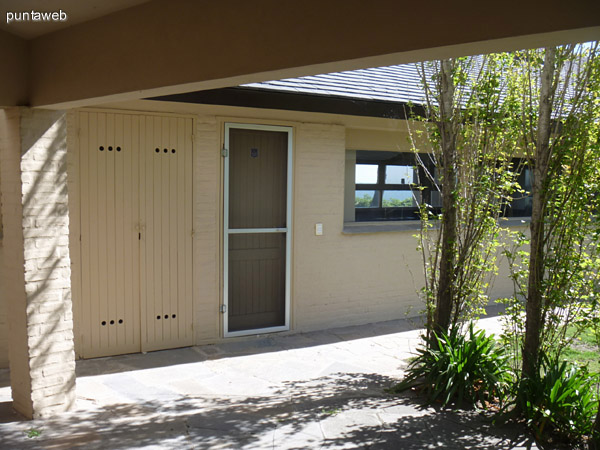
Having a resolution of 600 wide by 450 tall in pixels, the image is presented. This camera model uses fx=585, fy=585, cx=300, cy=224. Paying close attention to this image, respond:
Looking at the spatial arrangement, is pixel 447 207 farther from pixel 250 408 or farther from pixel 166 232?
pixel 166 232

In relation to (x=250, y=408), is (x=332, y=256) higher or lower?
higher

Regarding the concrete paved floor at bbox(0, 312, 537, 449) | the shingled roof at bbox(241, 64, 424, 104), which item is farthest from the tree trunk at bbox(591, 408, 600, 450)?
the shingled roof at bbox(241, 64, 424, 104)

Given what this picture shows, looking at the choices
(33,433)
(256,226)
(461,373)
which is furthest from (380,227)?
(33,433)

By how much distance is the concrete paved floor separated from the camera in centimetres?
442

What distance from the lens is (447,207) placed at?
564cm

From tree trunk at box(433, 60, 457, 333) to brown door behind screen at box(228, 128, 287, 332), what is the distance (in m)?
2.41

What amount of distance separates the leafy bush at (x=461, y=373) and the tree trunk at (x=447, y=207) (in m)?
0.25

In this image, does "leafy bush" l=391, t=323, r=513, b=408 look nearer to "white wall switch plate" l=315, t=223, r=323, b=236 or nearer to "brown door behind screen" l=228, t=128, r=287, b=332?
"brown door behind screen" l=228, t=128, r=287, b=332

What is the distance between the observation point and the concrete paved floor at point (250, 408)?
442 cm

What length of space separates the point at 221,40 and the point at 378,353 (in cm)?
457

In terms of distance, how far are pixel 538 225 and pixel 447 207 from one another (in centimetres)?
93

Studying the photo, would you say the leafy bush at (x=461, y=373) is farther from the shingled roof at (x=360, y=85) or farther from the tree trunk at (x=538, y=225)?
the shingled roof at (x=360, y=85)

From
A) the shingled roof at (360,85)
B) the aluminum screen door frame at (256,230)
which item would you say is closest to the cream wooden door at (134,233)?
the aluminum screen door frame at (256,230)

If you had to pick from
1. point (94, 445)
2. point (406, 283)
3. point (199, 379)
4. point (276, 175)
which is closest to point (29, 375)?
point (94, 445)
